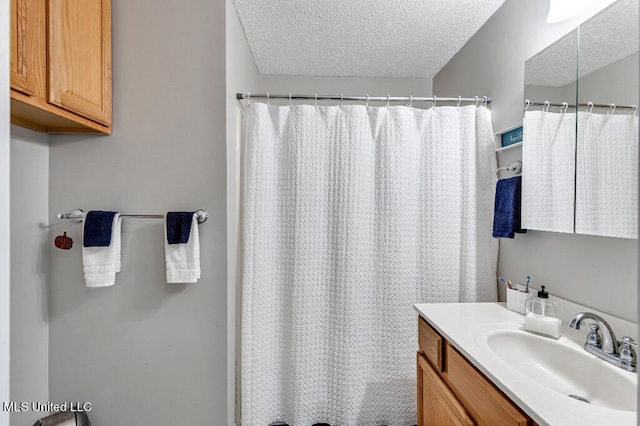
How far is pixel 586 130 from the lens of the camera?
114 centimetres

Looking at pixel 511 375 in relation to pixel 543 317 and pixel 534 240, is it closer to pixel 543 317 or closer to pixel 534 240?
pixel 543 317

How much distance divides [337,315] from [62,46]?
1.64 m

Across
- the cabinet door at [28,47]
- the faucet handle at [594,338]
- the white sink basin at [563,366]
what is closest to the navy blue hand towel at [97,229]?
the cabinet door at [28,47]

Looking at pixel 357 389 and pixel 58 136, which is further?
pixel 357 389

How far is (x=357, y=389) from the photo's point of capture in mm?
1708

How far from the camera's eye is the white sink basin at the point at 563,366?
2.93 feet

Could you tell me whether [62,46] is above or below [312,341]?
above

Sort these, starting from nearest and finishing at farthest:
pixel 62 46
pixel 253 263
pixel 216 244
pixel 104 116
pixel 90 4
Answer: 1. pixel 62 46
2. pixel 90 4
3. pixel 104 116
4. pixel 216 244
5. pixel 253 263

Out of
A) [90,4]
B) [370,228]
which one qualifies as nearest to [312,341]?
[370,228]

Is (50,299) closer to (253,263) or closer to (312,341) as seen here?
(253,263)

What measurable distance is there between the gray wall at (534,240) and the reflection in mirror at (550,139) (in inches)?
3.3

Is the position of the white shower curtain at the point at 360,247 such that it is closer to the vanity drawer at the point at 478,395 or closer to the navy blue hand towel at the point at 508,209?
the navy blue hand towel at the point at 508,209
